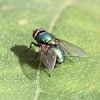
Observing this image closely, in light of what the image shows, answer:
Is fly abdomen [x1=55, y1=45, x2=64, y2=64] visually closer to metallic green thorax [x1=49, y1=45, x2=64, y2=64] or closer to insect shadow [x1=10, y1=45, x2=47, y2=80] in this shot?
metallic green thorax [x1=49, y1=45, x2=64, y2=64]

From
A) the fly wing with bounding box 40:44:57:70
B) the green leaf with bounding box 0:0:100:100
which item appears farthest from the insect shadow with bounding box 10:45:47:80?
the fly wing with bounding box 40:44:57:70

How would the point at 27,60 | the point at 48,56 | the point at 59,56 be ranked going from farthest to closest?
the point at 27,60 < the point at 59,56 < the point at 48,56

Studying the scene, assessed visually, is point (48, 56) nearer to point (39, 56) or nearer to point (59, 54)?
point (59, 54)

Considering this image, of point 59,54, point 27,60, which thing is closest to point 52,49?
point 59,54

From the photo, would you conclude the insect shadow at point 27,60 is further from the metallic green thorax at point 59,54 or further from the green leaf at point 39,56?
the metallic green thorax at point 59,54

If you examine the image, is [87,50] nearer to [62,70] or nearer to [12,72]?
[62,70]

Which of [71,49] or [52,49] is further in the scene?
[71,49]
